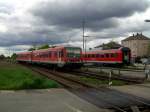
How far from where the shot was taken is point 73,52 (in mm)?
37062

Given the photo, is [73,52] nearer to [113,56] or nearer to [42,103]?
[113,56]

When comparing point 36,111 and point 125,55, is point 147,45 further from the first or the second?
point 36,111

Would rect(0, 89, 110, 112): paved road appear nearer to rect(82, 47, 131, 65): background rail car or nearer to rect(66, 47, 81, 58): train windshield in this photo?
rect(66, 47, 81, 58): train windshield

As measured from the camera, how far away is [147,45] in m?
132

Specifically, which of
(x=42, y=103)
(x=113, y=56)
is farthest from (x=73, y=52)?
(x=42, y=103)

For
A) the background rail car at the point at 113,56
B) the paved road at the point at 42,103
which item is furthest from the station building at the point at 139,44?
the paved road at the point at 42,103

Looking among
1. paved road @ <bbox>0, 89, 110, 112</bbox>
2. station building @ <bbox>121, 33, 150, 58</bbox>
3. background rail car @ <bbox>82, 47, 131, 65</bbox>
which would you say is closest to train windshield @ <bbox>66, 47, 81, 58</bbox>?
background rail car @ <bbox>82, 47, 131, 65</bbox>

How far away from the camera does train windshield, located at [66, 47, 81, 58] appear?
36.5 m

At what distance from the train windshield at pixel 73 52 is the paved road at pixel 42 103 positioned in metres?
20.2

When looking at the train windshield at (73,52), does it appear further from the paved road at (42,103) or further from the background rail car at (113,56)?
the paved road at (42,103)

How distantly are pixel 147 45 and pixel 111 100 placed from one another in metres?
121

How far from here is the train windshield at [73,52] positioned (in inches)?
1438

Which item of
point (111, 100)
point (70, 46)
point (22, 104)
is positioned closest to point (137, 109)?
point (111, 100)

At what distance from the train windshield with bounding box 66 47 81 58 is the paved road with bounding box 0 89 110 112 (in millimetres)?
20182
